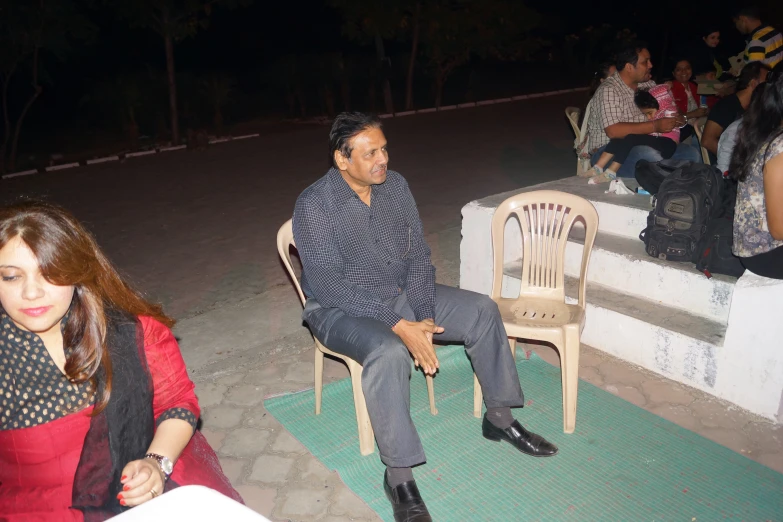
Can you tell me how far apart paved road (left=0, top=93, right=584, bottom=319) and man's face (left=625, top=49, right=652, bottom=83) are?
2.07 metres

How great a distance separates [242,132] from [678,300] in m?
11.5

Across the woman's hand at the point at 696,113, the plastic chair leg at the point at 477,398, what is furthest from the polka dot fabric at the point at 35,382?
the woman's hand at the point at 696,113

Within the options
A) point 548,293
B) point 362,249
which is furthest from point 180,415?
point 548,293

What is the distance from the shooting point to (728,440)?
3.17 metres

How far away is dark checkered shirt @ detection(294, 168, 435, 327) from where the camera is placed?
9.85 ft

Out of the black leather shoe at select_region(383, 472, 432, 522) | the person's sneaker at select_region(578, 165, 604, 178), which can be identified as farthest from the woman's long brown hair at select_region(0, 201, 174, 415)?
the person's sneaker at select_region(578, 165, 604, 178)

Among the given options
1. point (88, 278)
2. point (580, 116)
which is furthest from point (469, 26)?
point (88, 278)

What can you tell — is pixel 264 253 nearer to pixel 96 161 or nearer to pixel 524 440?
pixel 524 440

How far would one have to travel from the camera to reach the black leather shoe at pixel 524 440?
307 cm

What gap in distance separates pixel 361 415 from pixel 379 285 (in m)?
0.63

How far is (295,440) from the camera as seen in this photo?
331cm

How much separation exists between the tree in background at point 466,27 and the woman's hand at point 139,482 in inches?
557

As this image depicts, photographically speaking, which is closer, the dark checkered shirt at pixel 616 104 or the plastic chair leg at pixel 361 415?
the plastic chair leg at pixel 361 415

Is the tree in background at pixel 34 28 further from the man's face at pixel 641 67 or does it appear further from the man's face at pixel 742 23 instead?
the man's face at pixel 742 23
